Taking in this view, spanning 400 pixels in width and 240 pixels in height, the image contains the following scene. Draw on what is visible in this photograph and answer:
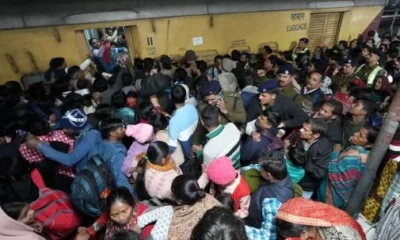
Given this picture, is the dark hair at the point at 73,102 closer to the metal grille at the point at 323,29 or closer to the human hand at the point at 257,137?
the human hand at the point at 257,137

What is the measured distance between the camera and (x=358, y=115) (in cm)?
296

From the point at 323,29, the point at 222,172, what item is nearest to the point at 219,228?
the point at 222,172

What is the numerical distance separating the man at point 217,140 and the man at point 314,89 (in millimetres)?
1878

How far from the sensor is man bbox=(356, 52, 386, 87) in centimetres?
454

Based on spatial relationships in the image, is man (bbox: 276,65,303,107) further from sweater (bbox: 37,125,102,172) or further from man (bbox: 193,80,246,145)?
sweater (bbox: 37,125,102,172)

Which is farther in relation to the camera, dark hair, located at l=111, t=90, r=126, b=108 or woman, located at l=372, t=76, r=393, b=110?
woman, located at l=372, t=76, r=393, b=110

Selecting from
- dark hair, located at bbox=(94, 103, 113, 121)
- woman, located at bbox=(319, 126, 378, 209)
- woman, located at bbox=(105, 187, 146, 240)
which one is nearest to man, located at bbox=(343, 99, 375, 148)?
woman, located at bbox=(319, 126, 378, 209)

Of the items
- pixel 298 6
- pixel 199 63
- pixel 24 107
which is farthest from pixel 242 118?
pixel 298 6

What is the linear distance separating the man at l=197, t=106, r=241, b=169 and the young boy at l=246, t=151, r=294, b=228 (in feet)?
1.68

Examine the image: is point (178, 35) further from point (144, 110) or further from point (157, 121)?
point (157, 121)

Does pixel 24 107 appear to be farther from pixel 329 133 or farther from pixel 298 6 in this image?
pixel 298 6

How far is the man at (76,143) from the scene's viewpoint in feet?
8.09

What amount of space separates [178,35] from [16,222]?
20.9 ft

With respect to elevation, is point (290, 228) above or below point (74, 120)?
below
